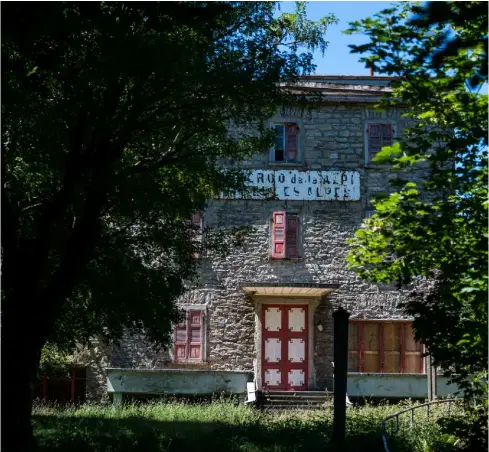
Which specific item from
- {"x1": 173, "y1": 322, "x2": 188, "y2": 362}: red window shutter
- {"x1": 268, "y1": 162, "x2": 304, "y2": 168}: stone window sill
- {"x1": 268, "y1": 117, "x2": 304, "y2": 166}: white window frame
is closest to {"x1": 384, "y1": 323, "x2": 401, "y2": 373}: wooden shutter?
{"x1": 268, "y1": 162, "x2": 304, "y2": 168}: stone window sill

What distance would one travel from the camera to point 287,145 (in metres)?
25.4

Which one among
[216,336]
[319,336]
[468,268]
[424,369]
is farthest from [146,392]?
[468,268]

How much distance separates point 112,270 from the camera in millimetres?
15695

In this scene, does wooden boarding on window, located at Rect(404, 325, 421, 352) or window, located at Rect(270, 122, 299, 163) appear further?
window, located at Rect(270, 122, 299, 163)

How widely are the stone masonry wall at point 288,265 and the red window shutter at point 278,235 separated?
153 mm

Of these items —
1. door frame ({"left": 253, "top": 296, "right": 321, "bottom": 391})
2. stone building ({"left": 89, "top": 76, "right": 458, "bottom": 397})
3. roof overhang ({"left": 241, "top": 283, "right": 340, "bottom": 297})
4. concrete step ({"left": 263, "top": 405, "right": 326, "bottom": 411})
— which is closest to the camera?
concrete step ({"left": 263, "top": 405, "right": 326, "bottom": 411})

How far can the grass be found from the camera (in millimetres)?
14273

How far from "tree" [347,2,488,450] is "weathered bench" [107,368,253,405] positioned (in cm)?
1353

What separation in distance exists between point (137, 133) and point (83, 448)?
4761 mm

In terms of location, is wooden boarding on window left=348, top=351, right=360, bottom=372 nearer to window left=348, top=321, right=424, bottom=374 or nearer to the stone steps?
window left=348, top=321, right=424, bottom=374

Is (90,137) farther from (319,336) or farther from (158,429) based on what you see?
(319,336)

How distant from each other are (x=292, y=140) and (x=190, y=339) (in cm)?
597

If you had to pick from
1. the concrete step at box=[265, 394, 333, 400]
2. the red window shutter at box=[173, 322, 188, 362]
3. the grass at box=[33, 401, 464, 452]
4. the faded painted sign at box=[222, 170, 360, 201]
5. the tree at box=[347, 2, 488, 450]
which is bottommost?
the grass at box=[33, 401, 464, 452]

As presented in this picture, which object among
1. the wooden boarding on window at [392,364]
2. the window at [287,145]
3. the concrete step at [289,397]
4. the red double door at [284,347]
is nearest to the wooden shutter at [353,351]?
the wooden boarding on window at [392,364]
